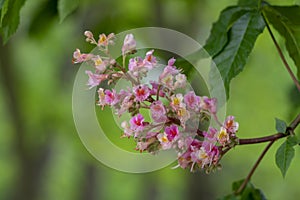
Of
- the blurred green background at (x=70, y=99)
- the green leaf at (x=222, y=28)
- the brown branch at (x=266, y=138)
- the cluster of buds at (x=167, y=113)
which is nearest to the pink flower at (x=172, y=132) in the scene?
the cluster of buds at (x=167, y=113)

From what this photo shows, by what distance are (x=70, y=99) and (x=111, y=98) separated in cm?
292

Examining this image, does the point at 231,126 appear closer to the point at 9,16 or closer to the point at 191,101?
the point at 191,101

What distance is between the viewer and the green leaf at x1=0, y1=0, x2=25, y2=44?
1152 mm

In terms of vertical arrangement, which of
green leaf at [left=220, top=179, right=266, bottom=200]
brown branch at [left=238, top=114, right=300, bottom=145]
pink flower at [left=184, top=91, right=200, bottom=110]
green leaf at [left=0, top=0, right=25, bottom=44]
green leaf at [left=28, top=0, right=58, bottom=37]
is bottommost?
green leaf at [left=220, top=179, right=266, bottom=200]

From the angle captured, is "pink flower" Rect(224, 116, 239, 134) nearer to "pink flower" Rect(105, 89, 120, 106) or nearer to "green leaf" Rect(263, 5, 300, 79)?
"pink flower" Rect(105, 89, 120, 106)

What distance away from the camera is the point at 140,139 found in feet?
3.10

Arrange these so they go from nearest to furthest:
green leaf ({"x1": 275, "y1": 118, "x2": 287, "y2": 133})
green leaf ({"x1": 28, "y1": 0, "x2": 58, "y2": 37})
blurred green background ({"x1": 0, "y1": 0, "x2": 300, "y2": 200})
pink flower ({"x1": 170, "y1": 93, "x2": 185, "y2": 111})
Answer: pink flower ({"x1": 170, "y1": 93, "x2": 185, "y2": 111}), green leaf ({"x1": 275, "y1": 118, "x2": 287, "y2": 133}), green leaf ({"x1": 28, "y1": 0, "x2": 58, "y2": 37}), blurred green background ({"x1": 0, "y1": 0, "x2": 300, "y2": 200})

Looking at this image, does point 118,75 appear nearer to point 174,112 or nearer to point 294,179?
point 174,112

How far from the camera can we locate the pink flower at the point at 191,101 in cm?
93

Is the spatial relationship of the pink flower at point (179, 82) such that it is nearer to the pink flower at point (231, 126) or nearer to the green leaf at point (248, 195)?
the pink flower at point (231, 126)

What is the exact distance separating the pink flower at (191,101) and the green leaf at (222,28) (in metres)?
0.24

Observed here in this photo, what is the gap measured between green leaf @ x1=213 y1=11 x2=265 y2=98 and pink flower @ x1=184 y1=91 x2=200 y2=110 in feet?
0.54

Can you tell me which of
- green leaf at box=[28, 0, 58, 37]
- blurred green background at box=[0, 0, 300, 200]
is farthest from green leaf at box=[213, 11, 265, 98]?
green leaf at box=[28, 0, 58, 37]

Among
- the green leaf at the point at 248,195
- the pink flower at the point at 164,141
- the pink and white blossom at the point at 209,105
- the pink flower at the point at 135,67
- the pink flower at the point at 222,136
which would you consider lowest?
the green leaf at the point at 248,195
